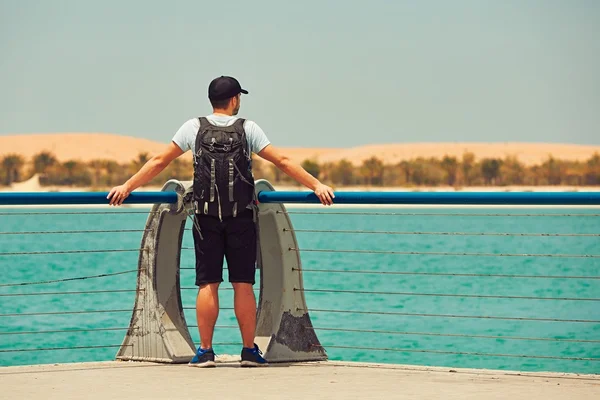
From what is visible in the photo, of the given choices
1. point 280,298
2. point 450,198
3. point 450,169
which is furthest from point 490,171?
point 450,198

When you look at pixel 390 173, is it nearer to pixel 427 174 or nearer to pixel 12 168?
pixel 427 174

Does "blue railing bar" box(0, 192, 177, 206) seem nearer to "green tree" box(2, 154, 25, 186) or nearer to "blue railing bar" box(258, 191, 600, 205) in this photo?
"blue railing bar" box(258, 191, 600, 205)

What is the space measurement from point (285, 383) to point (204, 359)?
68 cm

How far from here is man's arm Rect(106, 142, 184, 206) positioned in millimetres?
5473

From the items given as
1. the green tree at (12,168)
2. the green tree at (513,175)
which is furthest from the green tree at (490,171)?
the green tree at (12,168)

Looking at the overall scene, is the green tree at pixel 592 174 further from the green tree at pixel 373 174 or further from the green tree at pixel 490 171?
the green tree at pixel 373 174

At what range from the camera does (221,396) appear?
4766 mm

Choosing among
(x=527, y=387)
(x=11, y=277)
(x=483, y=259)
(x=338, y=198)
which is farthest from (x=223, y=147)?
(x=483, y=259)

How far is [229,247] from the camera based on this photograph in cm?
562

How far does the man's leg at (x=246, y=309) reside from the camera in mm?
5652

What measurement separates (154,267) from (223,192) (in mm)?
747

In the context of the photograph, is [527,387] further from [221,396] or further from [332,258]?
[332,258]

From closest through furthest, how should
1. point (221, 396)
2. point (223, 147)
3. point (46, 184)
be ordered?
point (221, 396) → point (223, 147) → point (46, 184)

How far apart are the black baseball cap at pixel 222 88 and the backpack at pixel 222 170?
0.48 feet
